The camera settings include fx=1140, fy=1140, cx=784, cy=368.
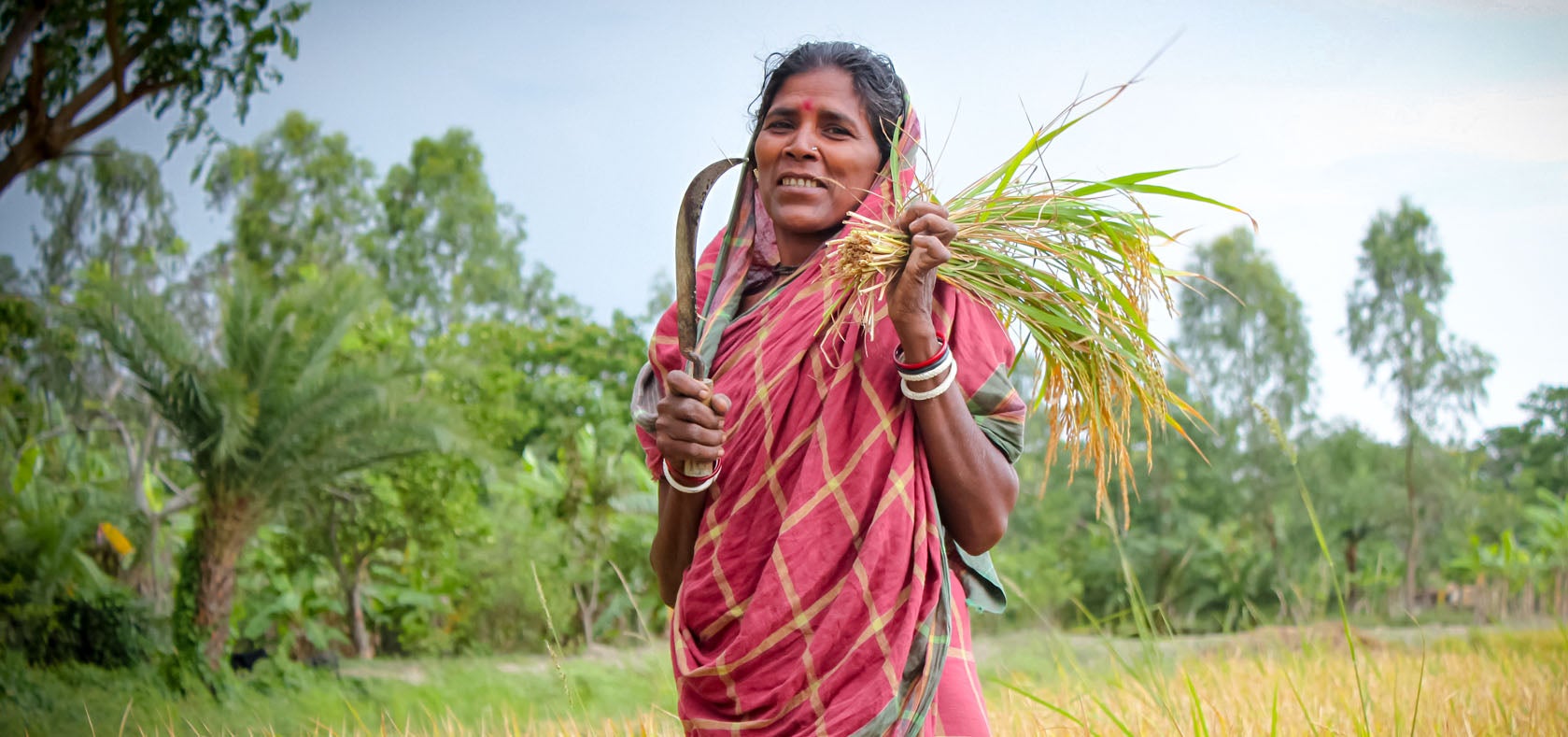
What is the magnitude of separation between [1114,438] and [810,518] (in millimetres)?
552

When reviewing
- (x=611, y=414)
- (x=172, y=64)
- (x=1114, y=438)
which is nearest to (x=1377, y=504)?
(x=611, y=414)

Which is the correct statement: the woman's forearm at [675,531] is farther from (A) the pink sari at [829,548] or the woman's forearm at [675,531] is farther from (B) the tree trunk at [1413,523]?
(B) the tree trunk at [1413,523]

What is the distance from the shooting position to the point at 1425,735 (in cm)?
299

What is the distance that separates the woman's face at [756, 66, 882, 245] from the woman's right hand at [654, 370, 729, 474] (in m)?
0.33

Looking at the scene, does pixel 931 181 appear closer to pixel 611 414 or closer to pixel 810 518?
pixel 810 518

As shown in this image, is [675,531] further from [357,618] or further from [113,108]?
[113,108]

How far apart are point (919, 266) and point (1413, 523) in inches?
360

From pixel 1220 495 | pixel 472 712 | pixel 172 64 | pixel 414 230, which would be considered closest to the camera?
pixel 472 712

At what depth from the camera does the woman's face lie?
180 cm

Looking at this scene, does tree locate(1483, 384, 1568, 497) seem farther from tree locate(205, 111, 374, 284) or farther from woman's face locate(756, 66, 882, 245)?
tree locate(205, 111, 374, 284)

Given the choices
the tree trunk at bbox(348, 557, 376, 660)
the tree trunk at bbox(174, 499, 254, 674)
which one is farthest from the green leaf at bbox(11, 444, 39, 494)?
the tree trunk at bbox(348, 557, 376, 660)

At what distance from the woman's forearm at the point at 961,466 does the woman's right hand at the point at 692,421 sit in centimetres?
29

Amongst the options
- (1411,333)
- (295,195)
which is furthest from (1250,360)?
(295,195)

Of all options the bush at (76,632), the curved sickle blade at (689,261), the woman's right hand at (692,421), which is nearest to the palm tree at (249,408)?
the bush at (76,632)
